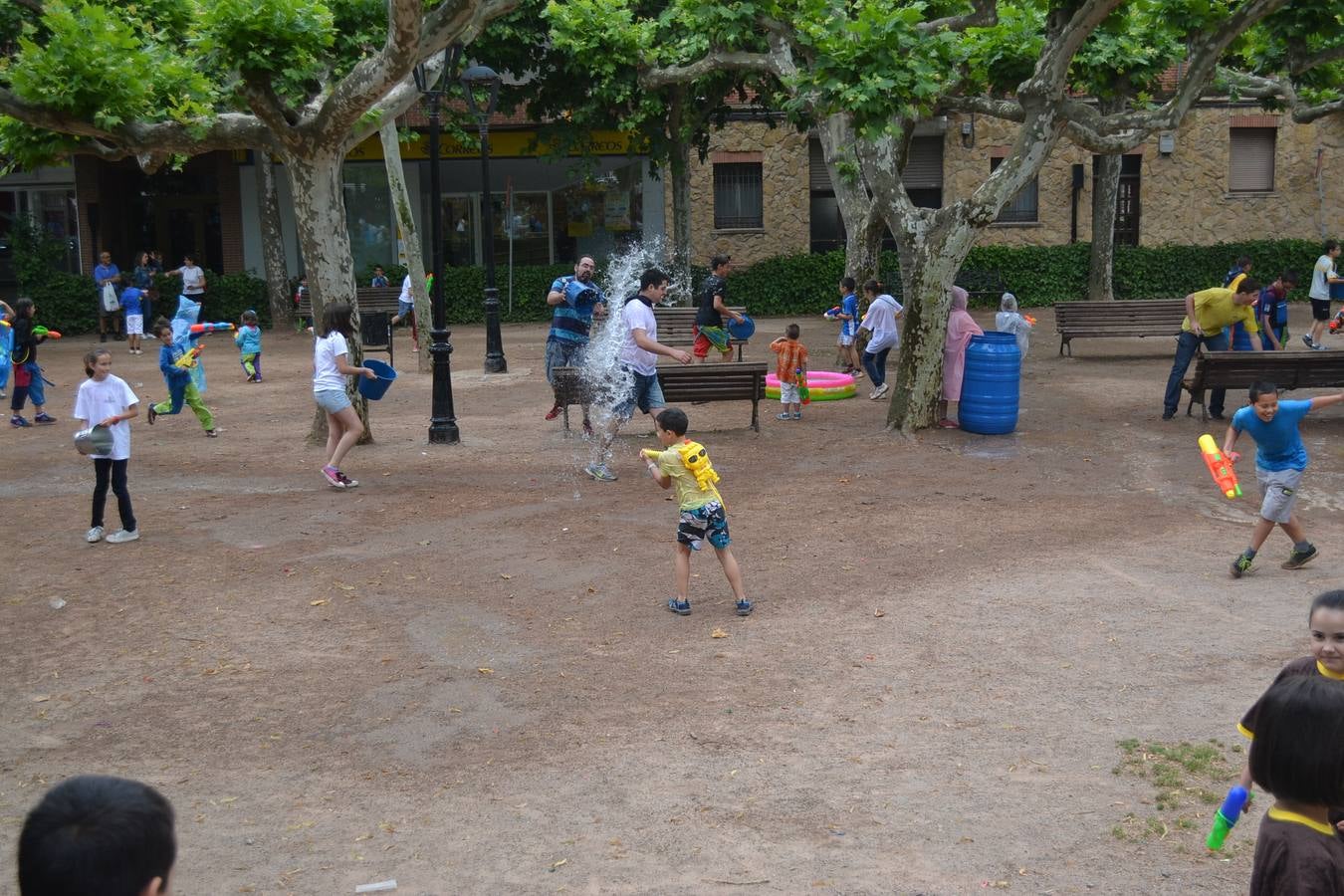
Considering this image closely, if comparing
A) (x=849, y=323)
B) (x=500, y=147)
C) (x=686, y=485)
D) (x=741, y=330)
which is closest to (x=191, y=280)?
(x=500, y=147)

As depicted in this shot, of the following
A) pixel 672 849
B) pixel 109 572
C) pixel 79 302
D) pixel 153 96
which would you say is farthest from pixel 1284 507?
pixel 79 302

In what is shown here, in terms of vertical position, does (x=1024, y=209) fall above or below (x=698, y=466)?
above

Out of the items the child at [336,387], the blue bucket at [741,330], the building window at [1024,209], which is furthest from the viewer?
the building window at [1024,209]

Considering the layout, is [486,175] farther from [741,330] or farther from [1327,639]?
[1327,639]

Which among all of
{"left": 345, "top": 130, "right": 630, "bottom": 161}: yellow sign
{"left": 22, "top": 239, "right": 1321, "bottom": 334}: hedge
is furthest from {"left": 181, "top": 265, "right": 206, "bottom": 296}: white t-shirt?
{"left": 345, "top": 130, "right": 630, "bottom": 161}: yellow sign

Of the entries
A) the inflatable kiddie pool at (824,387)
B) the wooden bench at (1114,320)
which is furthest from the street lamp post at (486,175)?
the wooden bench at (1114,320)

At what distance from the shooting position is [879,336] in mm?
16141

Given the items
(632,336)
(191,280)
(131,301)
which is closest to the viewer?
(632,336)

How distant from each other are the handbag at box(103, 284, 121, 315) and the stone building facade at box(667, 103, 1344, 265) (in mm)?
12013

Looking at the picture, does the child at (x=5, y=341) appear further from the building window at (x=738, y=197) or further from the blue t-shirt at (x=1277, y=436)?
the building window at (x=738, y=197)

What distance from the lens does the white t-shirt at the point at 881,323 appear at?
52.7ft

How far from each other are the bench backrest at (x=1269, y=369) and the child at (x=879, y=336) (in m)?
3.52

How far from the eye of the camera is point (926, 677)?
687cm

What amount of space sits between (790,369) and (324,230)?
509cm
